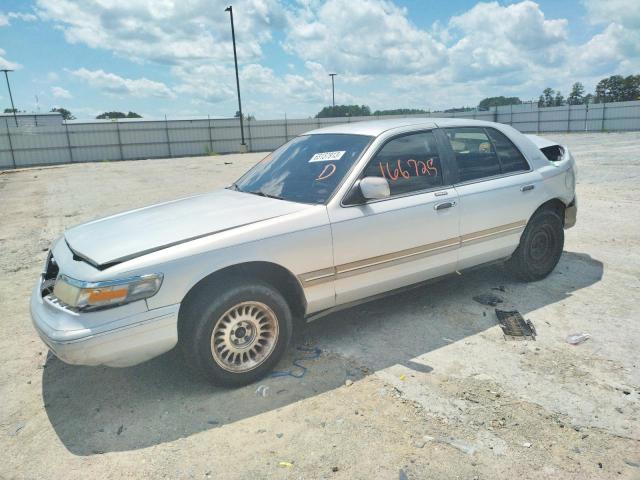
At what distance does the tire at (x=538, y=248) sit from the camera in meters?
4.81

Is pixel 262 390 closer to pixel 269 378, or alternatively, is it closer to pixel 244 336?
pixel 269 378

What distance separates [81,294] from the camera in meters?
2.82

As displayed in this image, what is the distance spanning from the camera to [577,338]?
12.5 ft

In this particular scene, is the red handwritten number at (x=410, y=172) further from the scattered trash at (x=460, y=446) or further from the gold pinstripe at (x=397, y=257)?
the scattered trash at (x=460, y=446)

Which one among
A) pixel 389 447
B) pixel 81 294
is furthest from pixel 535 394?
pixel 81 294

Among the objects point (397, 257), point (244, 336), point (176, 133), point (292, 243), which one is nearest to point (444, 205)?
point (397, 257)

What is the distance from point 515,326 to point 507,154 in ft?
5.59

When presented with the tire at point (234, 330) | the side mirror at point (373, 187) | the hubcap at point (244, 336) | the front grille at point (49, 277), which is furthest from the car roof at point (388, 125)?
the front grille at point (49, 277)

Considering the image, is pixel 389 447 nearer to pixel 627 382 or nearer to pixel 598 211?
pixel 627 382

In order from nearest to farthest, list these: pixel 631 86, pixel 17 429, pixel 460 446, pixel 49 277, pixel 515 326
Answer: pixel 460 446, pixel 17 429, pixel 49 277, pixel 515 326, pixel 631 86

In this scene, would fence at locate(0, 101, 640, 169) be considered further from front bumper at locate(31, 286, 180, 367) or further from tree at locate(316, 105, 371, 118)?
front bumper at locate(31, 286, 180, 367)

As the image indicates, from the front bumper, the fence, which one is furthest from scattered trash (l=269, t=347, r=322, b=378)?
the fence

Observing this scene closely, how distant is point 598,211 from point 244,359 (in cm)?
730

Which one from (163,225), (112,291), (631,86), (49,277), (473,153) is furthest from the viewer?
(631,86)
